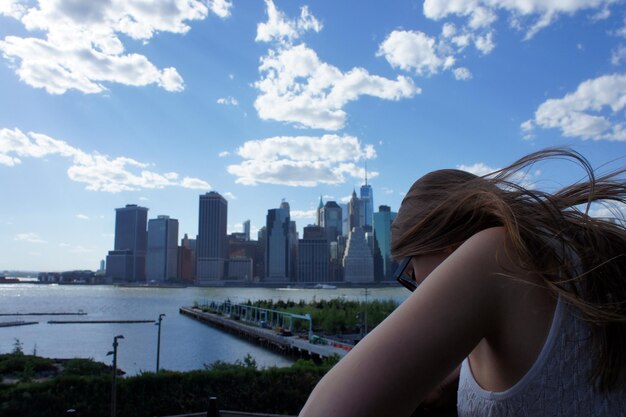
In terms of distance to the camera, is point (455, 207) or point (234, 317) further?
point (234, 317)

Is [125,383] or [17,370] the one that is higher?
[125,383]

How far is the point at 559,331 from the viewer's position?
63cm

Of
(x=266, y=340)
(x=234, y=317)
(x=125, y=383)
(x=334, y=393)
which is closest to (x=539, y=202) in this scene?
(x=334, y=393)

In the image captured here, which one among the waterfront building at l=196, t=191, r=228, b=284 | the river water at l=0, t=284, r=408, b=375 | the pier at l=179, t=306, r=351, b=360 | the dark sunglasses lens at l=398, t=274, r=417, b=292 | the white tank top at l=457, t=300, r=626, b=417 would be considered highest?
the waterfront building at l=196, t=191, r=228, b=284

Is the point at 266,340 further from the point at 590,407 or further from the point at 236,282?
the point at 236,282

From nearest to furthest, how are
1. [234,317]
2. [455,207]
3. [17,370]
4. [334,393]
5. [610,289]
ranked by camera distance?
[334,393], [610,289], [455,207], [17,370], [234,317]

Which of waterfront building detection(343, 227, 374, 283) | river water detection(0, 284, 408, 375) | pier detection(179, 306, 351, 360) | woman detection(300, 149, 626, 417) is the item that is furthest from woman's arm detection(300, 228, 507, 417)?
waterfront building detection(343, 227, 374, 283)

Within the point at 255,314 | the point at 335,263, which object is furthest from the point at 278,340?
the point at 335,263

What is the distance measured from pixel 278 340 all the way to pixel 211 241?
11272 cm

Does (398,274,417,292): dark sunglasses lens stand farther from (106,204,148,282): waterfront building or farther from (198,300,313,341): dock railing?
(106,204,148,282): waterfront building

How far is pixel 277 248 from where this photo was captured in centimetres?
14962

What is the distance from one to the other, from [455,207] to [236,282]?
152m

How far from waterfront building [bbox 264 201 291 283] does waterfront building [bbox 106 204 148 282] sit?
43.4 m

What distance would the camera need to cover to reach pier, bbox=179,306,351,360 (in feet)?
119
